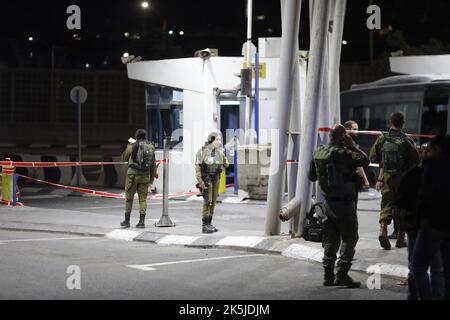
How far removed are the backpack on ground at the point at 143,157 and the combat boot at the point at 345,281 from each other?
20.0 ft

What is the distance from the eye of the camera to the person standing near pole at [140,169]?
48.1ft

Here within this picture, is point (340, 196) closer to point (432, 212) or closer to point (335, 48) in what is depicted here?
point (432, 212)

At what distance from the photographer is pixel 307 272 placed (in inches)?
407

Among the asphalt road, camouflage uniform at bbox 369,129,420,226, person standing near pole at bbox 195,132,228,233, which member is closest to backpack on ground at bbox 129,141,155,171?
person standing near pole at bbox 195,132,228,233

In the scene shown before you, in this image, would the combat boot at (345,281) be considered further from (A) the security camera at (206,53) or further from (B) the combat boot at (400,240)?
(A) the security camera at (206,53)

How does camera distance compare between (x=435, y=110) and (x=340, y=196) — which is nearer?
(x=340, y=196)

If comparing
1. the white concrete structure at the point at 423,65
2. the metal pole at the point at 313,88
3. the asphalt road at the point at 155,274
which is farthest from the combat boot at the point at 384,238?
the white concrete structure at the point at 423,65

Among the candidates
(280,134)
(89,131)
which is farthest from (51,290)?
(89,131)

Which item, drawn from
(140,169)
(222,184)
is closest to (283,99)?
(140,169)

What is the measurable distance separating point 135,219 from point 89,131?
81.5ft

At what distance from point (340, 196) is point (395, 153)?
249 cm

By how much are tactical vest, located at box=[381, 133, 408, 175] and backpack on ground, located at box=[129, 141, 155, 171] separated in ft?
15.7

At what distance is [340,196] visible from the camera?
364 inches

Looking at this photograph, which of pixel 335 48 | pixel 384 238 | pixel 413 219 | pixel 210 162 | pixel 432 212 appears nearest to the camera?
pixel 432 212
